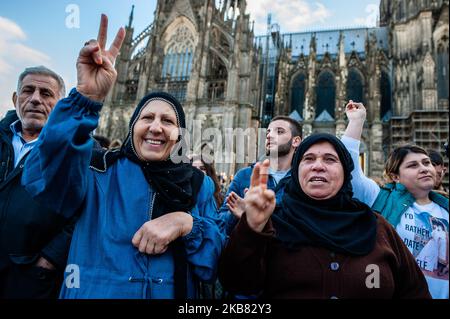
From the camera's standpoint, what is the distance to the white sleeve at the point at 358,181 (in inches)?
89.2

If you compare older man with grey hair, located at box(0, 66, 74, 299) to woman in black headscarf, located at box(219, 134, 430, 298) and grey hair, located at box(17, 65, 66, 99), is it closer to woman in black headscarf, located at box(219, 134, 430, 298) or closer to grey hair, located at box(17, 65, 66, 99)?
grey hair, located at box(17, 65, 66, 99)

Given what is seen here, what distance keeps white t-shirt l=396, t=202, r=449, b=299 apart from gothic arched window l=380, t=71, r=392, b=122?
72.6ft

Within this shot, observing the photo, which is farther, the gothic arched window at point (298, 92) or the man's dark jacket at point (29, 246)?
the gothic arched window at point (298, 92)

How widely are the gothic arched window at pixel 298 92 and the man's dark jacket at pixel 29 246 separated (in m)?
24.0

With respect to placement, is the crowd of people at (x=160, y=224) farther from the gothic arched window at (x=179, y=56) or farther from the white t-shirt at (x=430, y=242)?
the gothic arched window at (x=179, y=56)

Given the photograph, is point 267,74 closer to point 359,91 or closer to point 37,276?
point 359,91

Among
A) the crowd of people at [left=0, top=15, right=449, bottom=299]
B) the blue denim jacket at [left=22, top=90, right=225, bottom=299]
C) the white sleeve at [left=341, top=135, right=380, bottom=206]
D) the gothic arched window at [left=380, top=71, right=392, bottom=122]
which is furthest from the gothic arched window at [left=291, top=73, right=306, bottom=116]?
the blue denim jacket at [left=22, top=90, right=225, bottom=299]

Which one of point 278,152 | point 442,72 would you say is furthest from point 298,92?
point 278,152

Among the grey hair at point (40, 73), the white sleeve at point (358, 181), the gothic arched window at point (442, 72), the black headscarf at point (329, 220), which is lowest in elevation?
the black headscarf at point (329, 220)

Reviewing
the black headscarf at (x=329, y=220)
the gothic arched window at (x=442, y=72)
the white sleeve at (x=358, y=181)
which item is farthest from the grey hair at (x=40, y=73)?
the gothic arched window at (x=442, y=72)

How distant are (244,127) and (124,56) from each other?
10943 millimetres

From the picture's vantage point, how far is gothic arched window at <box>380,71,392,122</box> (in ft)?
72.4
